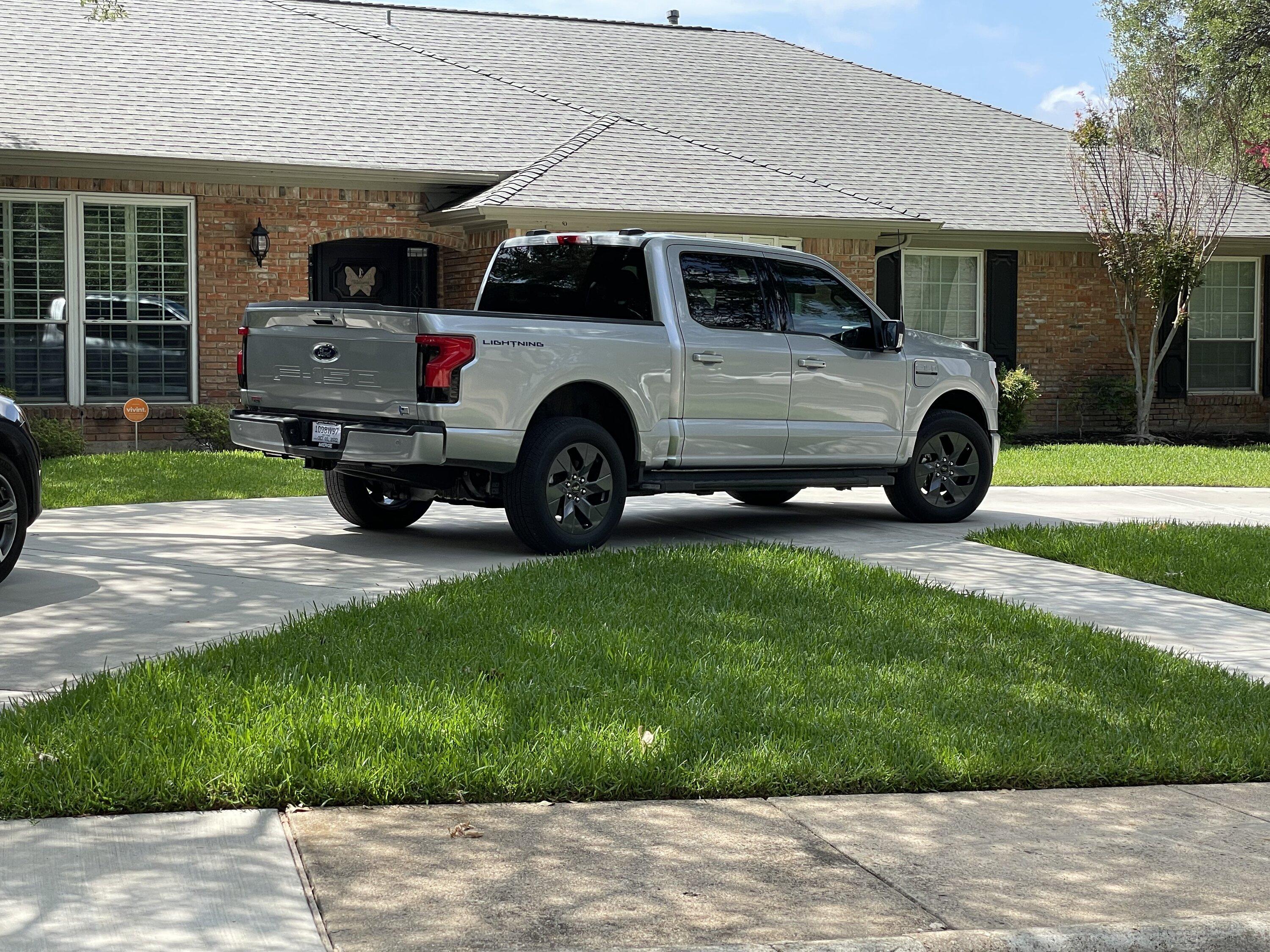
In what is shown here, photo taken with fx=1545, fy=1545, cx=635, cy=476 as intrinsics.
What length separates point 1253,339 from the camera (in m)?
24.4

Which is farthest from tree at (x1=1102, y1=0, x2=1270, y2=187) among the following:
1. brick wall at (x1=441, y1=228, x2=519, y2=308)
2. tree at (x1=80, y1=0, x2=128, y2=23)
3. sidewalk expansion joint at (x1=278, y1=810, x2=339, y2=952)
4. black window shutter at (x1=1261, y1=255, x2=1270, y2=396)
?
sidewalk expansion joint at (x1=278, y1=810, x2=339, y2=952)

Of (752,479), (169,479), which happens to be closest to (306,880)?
(752,479)

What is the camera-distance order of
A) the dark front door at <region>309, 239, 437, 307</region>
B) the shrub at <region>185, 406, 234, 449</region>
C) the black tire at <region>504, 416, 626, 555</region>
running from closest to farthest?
the black tire at <region>504, 416, 626, 555</region>
the shrub at <region>185, 406, 234, 449</region>
the dark front door at <region>309, 239, 437, 307</region>

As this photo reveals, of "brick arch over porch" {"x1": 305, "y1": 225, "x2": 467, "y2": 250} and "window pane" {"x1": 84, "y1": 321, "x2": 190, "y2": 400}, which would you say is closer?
"window pane" {"x1": 84, "y1": 321, "x2": 190, "y2": 400}

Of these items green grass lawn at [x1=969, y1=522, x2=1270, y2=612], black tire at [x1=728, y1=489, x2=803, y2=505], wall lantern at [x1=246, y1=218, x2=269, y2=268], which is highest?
wall lantern at [x1=246, y1=218, x2=269, y2=268]

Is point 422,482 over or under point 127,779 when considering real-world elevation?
over

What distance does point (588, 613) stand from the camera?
759 cm

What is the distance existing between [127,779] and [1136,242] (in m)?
19.9

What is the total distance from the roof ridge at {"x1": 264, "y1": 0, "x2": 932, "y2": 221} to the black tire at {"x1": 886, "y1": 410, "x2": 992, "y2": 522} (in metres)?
8.66

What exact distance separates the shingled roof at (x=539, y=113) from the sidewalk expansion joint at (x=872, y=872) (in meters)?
13.9

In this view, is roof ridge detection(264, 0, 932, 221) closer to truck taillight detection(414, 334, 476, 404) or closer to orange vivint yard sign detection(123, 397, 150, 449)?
orange vivint yard sign detection(123, 397, 150, 449)

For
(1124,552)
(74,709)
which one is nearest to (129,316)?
(1124,552)

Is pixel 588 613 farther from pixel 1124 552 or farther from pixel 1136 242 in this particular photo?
pixel 1136 242

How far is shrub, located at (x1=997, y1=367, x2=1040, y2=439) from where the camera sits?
69.5 feet
